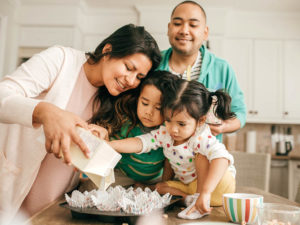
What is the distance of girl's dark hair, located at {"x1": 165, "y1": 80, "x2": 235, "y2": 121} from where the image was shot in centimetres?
108

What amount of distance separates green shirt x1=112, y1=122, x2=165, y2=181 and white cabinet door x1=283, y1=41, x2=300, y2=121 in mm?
3440

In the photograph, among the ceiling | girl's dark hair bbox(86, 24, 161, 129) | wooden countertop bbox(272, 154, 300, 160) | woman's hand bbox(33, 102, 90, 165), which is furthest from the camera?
the ceiling

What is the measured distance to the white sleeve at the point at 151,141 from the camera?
3.78 feet

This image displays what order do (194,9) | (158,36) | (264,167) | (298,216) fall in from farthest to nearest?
(158,36)
(264,167)
(194,9)
(298,216)

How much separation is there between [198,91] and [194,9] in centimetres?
67

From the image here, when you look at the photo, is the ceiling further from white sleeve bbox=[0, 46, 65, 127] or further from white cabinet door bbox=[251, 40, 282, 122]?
white sleeve bbox=[0, 46, 65, 127]

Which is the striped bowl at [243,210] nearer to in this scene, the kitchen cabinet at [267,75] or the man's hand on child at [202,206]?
the man's hand on child at [202,206]

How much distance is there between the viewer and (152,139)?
1.17 m

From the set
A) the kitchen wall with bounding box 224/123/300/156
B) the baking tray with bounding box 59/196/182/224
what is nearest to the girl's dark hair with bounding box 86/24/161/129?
the baking tray with bounding box 59/196/182/224

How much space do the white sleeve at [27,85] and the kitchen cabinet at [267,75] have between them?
3377 millimetres

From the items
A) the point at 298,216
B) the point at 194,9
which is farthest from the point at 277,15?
the point at 298,216

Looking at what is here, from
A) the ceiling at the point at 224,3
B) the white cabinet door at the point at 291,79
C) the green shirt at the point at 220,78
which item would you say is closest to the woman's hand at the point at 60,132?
→ the green shirt at the point at 220,78

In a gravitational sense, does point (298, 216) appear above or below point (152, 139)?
below

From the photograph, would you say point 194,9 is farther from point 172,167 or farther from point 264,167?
point 264,167
